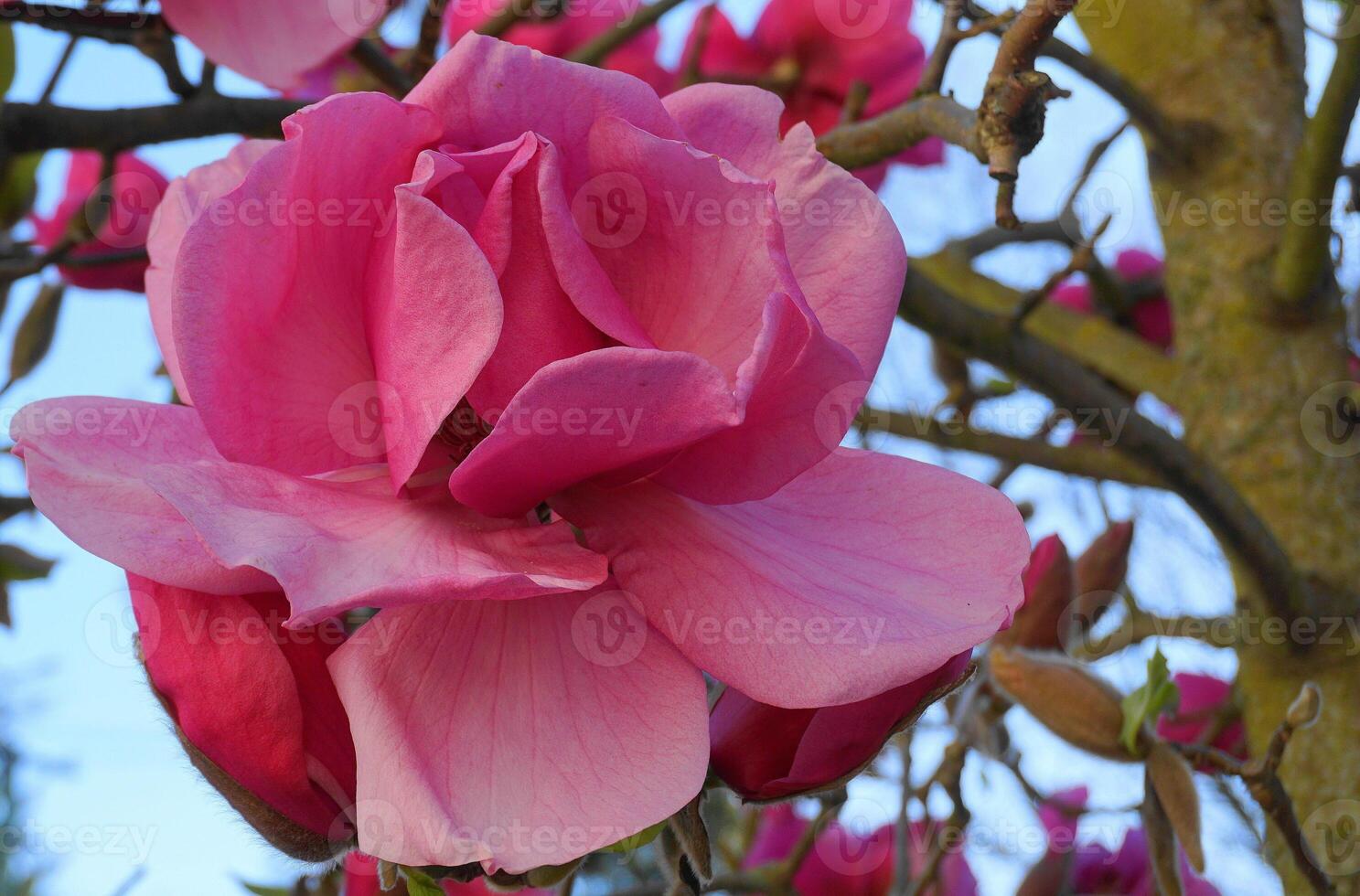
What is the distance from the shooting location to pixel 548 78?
1.40 ft

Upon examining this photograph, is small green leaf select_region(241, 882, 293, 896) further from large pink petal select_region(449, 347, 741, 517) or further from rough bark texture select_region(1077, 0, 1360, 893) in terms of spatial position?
rough bark texture select_region(1077, 0, 1360, 893)

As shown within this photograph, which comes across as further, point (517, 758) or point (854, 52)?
point (854, 52)

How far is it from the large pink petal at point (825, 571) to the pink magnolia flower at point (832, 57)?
0.67m

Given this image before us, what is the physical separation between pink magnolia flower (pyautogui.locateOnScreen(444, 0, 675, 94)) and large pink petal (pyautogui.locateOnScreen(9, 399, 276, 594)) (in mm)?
725

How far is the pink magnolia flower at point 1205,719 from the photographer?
1.08 metres

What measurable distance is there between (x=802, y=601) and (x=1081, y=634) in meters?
0.63

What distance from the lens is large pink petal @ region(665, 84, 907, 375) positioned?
46 cm

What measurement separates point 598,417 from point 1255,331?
94 centimetres

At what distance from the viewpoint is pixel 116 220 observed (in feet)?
3.23

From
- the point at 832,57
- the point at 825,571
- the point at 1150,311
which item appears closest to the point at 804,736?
the point at 825,571

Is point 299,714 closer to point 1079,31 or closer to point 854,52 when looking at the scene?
point 854,52

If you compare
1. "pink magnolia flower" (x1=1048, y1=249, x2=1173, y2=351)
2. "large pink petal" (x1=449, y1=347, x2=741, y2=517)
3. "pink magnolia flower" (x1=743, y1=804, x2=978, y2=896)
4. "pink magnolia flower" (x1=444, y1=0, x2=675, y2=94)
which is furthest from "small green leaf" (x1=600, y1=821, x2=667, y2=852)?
"pink magnolia flower" (x1=1048, y1=249, x2=1173, y2=351)

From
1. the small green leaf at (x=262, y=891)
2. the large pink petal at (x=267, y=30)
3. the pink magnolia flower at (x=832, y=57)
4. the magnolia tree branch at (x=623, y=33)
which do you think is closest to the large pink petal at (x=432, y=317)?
the large pink petal at (x=267, y=30)

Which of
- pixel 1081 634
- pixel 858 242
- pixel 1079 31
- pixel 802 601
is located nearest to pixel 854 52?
pixel 1079 31
